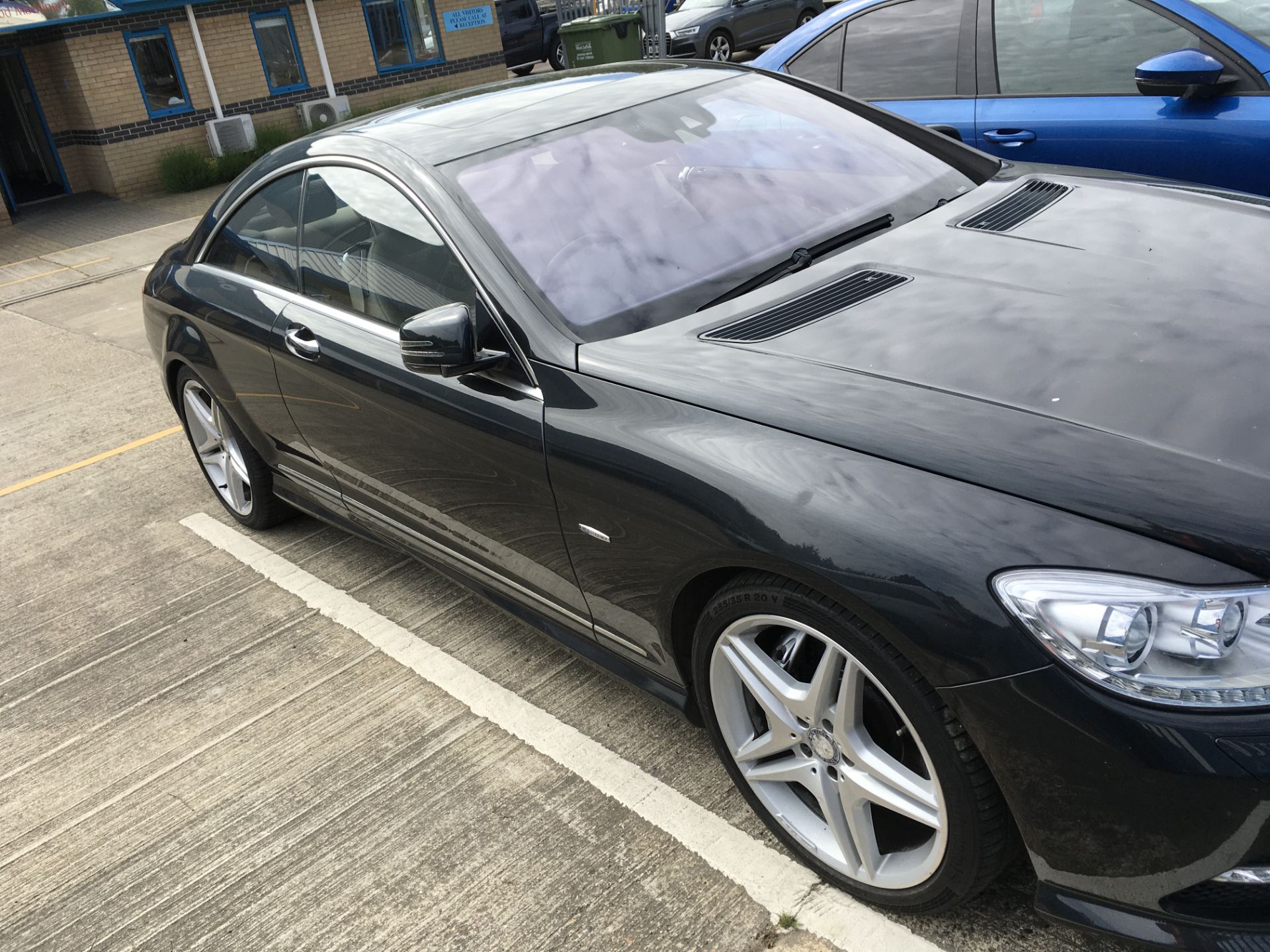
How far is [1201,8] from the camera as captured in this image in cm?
441

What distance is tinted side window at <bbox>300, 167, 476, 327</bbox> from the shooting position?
301 cm

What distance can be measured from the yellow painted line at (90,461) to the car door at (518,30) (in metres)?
16.9

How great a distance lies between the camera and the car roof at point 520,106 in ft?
10.6

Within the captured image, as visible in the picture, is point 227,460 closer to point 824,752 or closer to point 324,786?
point 324,786

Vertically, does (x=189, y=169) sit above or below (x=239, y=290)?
below

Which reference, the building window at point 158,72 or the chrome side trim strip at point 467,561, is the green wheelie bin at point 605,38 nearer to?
the building window at point 158,72

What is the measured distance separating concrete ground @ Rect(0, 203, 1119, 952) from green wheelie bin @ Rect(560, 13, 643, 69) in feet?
39.3

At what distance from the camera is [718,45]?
60.6 feet

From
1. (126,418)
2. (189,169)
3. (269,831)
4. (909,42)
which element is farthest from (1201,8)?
(189,169)

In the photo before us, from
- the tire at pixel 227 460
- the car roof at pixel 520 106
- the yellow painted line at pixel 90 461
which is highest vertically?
the car roof at pixel 520 106

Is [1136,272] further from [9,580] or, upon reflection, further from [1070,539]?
[9,580]

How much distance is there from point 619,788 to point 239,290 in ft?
7.55

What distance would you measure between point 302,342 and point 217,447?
1.56m

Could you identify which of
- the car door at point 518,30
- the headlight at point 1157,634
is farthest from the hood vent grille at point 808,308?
the car door at point 518,30
